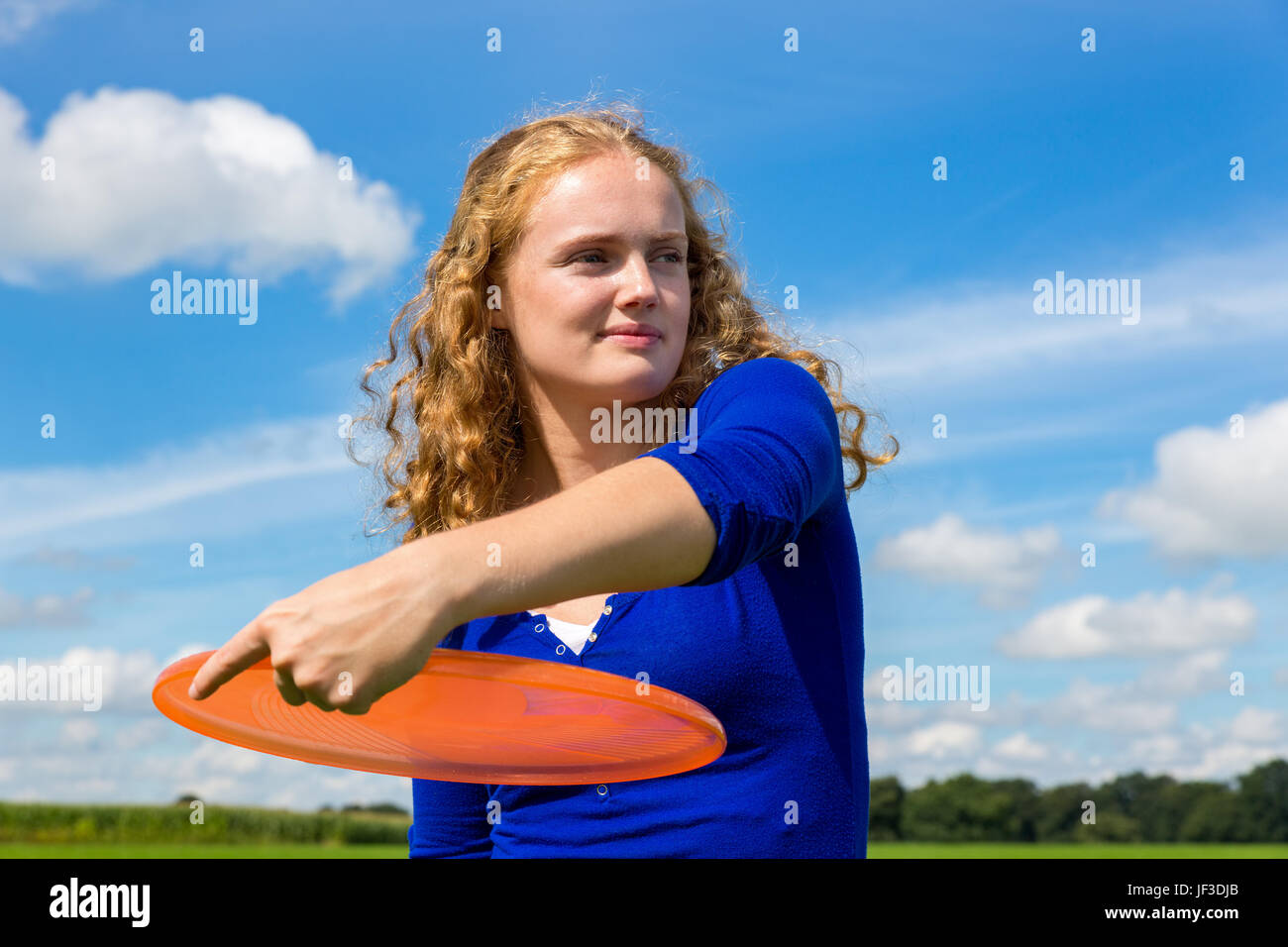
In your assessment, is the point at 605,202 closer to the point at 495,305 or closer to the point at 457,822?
the point at 495,305

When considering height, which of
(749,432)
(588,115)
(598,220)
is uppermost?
(588,115)

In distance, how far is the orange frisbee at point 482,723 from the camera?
265 centimetres

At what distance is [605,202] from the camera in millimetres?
3850

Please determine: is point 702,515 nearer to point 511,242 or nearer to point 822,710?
point 822,710

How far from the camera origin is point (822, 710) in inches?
127

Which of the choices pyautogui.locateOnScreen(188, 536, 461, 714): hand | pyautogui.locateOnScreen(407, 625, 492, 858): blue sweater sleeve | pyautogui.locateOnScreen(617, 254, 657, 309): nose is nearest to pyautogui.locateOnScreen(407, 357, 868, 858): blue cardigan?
pyautogui.locateOnScreen(407, 625, 492, 858): blue sweater sleeve

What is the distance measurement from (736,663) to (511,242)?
2.00 metres

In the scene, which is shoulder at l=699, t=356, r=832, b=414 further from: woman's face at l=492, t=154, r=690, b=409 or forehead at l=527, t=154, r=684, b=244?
forehead at l=527, t=154, r=684, b=244

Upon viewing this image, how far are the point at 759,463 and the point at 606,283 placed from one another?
5.53ft

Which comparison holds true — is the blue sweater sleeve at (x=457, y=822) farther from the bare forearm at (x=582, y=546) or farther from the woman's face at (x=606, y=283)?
the bare forearm at (x=582, y=546)

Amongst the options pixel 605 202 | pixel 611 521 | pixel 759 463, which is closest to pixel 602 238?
pixel 605 202

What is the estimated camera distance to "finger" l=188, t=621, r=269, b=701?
6.00 feet
